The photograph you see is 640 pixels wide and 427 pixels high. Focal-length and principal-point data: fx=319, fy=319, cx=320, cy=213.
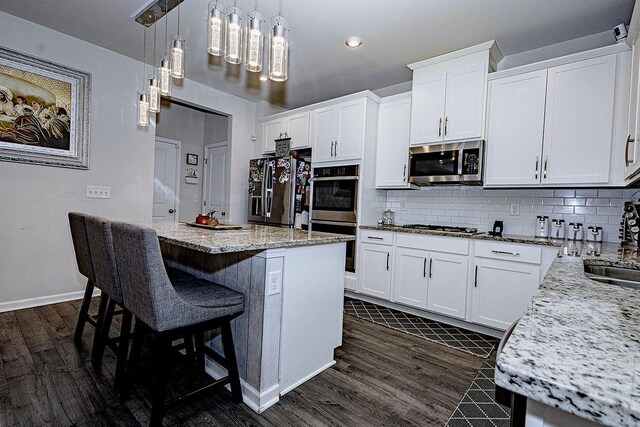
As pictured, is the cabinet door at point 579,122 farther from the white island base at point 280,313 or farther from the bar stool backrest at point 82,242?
the bar stool backrest at point 82,242

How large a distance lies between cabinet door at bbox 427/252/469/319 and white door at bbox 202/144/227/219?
3.67 meters

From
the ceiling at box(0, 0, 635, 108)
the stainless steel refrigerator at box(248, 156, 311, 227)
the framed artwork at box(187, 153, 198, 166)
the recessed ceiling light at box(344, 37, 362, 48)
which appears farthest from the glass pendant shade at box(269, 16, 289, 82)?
the framed artwork at box(187, 153, 198, 166)

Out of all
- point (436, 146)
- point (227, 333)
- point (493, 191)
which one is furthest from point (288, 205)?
point (227, 333)

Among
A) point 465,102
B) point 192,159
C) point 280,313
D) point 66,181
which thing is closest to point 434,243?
point 465,102

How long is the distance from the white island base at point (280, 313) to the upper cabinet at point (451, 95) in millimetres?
1822

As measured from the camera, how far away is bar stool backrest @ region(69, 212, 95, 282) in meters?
2.05

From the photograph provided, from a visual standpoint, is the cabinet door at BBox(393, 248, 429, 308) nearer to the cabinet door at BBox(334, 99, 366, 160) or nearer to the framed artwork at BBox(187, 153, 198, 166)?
the cabinet door at BBox(334, 99, 366, 160)

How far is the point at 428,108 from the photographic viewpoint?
3.30m

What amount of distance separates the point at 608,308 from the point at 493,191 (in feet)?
9.14

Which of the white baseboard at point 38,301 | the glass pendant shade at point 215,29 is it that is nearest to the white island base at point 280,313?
the glass pendant shade at point 215,29

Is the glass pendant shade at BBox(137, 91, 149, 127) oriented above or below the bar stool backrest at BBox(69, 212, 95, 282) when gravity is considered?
above

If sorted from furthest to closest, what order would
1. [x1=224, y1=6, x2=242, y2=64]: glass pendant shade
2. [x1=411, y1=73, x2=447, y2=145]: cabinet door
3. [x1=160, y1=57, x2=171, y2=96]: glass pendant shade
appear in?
[x1=411, y1=73, x2=447, y2=145]: cabinet door
[x1=160, y1=57, x2=171, y2=96]: glass pendant shade
[x1=224, y1=6, x2=242, y2=64]: glass pendant shade

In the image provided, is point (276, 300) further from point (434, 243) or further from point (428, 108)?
point (428, 108)

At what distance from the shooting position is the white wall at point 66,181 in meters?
2.99
